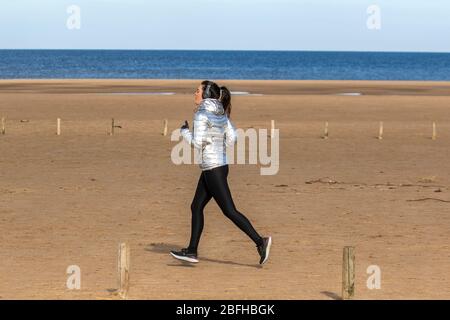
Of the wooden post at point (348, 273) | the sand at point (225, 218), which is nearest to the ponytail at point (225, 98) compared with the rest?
the sand at point (225, 218)

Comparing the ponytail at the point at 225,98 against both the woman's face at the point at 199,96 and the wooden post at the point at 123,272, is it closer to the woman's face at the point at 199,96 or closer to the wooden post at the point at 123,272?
the woman's face at the point at 199,96

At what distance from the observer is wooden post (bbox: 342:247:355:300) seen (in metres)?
10.4

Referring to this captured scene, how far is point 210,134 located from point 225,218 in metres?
5.07

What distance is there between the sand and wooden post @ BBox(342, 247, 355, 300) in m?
0.50

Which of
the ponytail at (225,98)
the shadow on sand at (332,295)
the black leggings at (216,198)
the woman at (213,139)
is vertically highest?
the ponytail at (225,98)

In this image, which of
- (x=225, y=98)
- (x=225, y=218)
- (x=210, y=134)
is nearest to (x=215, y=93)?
(x=225, y=98)

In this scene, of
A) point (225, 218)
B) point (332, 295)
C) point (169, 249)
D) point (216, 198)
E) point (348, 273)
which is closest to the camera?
point (348, 273)

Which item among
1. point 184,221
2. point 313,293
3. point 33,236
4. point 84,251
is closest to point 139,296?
point 313,293

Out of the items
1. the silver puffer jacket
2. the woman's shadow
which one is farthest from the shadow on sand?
the silver puffer jacket

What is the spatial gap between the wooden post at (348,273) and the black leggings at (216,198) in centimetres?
214

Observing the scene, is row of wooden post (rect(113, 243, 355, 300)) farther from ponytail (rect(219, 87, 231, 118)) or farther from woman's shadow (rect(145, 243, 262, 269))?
ponytail (rect(219, 87, 231, 118))

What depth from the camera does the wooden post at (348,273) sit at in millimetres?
10360

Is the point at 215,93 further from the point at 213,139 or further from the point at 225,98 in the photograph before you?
the point at 213,139

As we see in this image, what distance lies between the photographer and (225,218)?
17.1 meters
